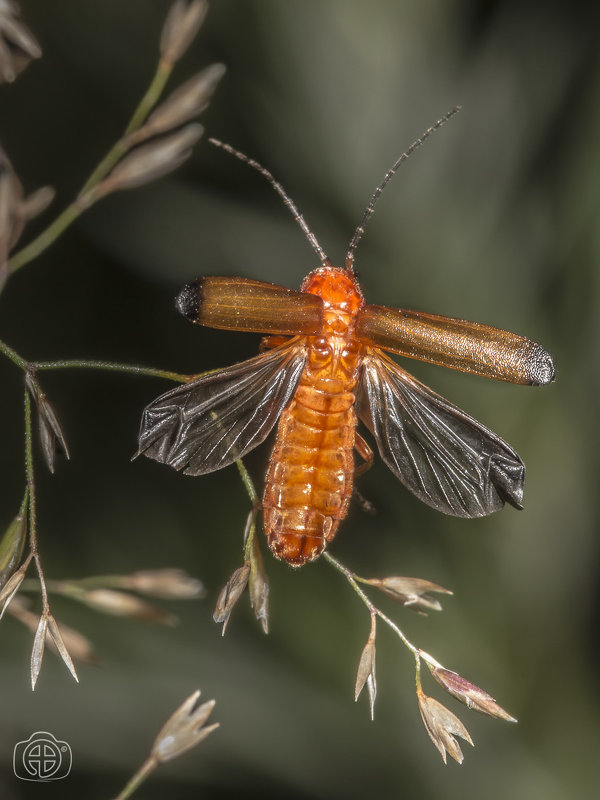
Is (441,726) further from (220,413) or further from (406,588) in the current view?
(220,413)

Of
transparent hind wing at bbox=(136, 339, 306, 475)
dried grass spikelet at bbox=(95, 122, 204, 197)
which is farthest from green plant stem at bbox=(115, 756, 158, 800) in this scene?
dried grass spikelet at bbox=(95, 122, 204, 197)

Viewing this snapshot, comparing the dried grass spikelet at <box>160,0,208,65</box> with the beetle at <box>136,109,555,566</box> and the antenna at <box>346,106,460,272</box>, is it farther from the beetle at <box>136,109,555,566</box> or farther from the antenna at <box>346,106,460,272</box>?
the antenna at <box>346,106,460,272</box>

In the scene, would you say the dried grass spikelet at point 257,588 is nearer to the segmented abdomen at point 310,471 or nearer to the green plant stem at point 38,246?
the segmented abdomen at point 310,471

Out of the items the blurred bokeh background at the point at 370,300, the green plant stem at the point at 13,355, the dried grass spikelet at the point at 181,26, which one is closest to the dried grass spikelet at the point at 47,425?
the green plant stem at the point at 13,355

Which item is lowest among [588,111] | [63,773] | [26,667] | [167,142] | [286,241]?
[63,773]

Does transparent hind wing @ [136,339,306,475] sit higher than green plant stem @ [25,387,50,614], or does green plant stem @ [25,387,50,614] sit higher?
transparent hind wing @ [136,339,306,475]

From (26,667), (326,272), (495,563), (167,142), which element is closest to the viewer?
(167,142)

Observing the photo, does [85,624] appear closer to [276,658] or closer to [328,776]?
[276,658]

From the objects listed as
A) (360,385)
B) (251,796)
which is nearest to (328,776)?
(251,796)
